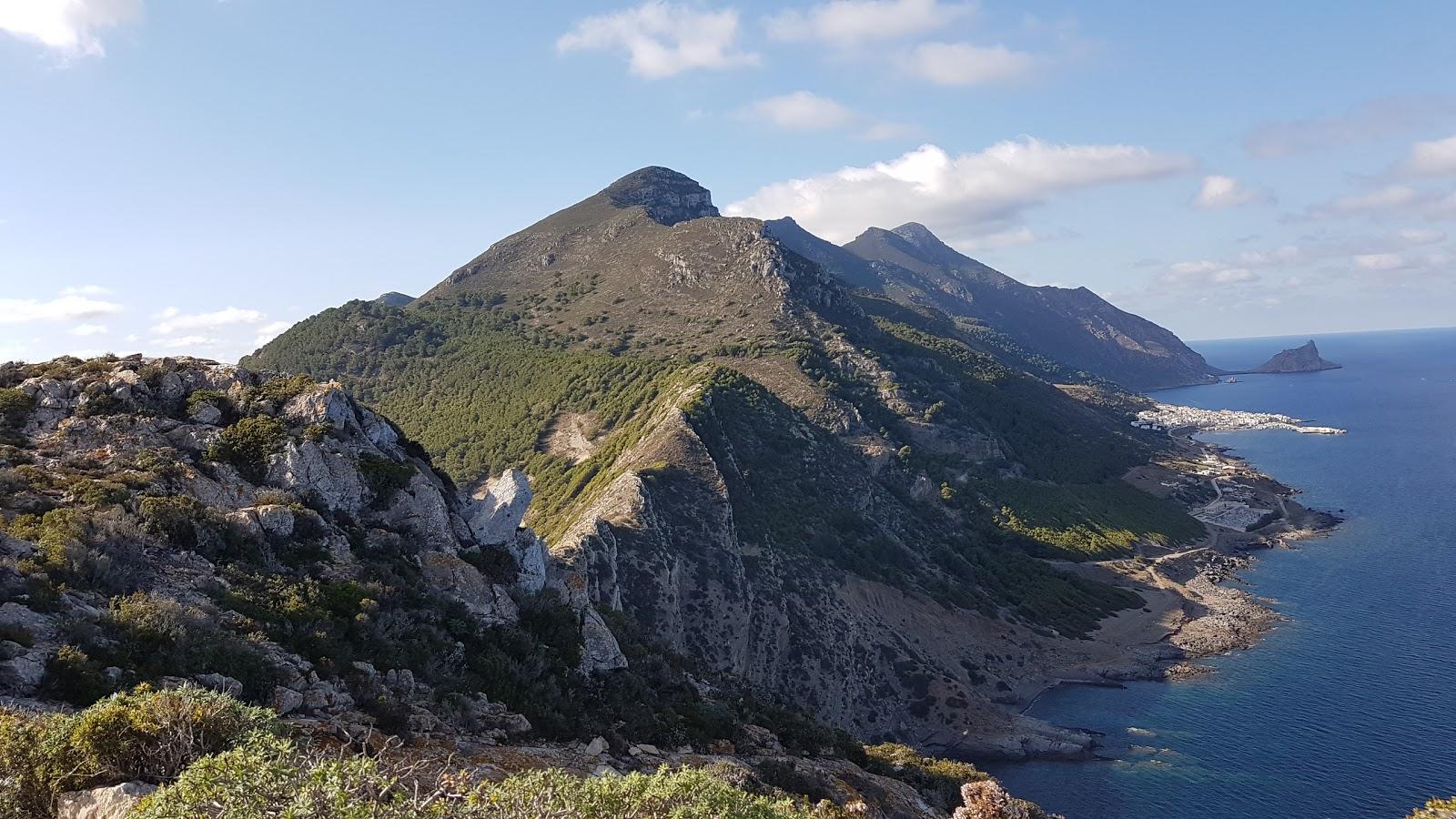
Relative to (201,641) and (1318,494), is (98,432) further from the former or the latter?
(1318,494)

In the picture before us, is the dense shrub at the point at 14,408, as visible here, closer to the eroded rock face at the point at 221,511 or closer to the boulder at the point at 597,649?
the eroded rock face at the point at 221,511

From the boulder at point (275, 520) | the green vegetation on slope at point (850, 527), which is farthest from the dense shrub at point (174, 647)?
the green vegetation on slope at point (850, 527)

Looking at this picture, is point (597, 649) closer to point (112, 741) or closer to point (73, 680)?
point (73, 680)

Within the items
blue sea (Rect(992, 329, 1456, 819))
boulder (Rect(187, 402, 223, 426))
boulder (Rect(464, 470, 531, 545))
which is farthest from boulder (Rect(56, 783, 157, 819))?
blue sea (Rect(992, 329, 1456, 819))

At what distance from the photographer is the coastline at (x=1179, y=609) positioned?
81250 millimetres

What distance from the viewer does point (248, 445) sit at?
25.6m

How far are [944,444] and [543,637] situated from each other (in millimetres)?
106757

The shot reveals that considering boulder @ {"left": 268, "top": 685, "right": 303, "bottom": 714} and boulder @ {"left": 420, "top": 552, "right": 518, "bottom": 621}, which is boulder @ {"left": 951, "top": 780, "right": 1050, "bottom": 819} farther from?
boulder @ {"left": 268, "top": 685, "right": 303, "bottom": 714}

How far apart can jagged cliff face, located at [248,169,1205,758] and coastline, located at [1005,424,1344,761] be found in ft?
9.77

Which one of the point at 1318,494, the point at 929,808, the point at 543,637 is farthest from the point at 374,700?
the point at 1318,494

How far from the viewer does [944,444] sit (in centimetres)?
12550

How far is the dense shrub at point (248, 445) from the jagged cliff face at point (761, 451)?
1305 centimetres

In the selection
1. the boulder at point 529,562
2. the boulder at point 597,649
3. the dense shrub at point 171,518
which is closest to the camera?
the dense shrub at point 171,518

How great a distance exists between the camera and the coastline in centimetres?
8125
